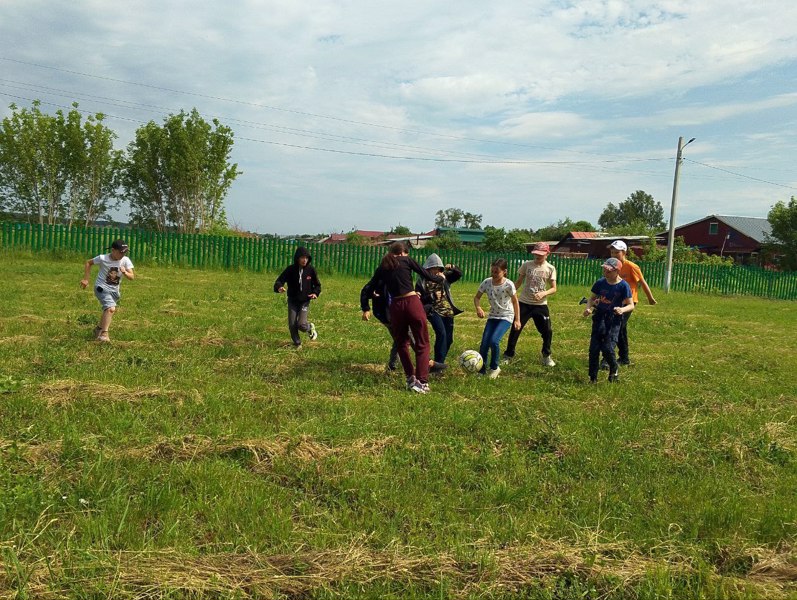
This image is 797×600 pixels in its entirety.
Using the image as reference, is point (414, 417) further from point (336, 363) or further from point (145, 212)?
point (145, 212)

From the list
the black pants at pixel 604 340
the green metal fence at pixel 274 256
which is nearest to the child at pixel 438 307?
the black pants at pixel 604 340

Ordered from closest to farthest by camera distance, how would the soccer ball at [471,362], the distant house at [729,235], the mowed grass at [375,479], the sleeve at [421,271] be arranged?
1. the mowed grass at [375,479]
2. the sleeve at [421,271]
3. the soccer ball at [471,362]
4. the distant house at [729,235]

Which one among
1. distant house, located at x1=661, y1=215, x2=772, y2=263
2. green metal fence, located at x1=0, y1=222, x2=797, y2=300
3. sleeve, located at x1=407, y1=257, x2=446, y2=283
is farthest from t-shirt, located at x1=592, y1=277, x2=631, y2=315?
distant house, located at x1=661, y1=215, x2=772, y2=263

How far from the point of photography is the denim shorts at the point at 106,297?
356 inches

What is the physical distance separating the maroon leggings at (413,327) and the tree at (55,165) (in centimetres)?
3584

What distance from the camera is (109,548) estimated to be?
3201 millimetres

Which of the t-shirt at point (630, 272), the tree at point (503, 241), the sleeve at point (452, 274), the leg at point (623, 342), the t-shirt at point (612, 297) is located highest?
the tree at point (503, 241)

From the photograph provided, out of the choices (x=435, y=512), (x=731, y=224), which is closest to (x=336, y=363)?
(x=435, y=512)

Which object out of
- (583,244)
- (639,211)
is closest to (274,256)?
(583,244)

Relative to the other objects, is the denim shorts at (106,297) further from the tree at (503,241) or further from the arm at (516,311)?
the tree at (503,241)

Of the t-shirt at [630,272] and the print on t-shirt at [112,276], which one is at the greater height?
the t-shirt at [630,272]

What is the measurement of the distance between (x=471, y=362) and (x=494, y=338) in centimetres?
43

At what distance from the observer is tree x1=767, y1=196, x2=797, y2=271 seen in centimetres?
4209

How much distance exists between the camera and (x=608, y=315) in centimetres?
777
